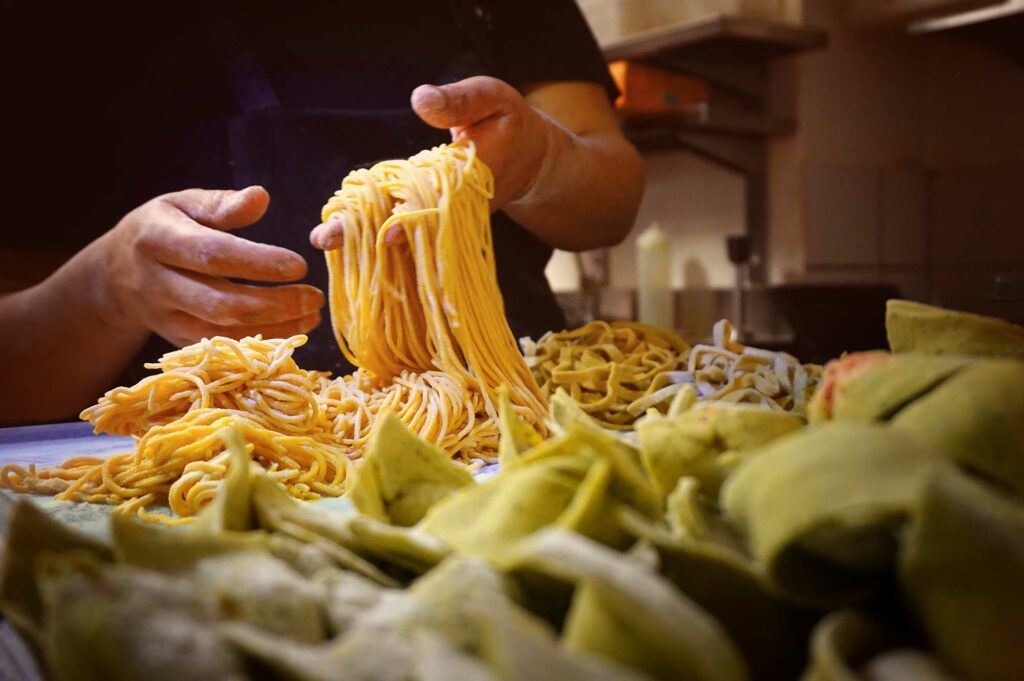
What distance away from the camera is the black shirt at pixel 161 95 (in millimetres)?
1144

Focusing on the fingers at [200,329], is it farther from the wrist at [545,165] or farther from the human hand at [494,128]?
the wrist at [545,165]

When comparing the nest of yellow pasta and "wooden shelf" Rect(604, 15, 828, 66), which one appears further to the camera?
"wooden shelf" Rect(604, 15, 828, 66)

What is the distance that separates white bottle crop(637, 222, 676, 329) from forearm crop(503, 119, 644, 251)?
3.3 inches

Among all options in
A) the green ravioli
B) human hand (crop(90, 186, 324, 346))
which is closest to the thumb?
human hand (crop(90, 186, 324, 346))

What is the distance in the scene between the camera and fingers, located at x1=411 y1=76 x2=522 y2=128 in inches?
43.6

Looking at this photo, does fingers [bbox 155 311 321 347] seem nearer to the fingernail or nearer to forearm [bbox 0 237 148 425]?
forearm [bbox 0 237 148 425]

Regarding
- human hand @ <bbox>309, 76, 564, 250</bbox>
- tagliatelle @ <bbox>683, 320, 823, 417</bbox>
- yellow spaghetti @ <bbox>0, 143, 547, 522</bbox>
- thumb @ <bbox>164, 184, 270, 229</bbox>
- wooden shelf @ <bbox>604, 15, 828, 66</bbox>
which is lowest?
tagliatelle @ <bbox>683, 320, 823, 417</bbox>

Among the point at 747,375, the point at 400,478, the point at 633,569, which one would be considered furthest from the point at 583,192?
the point at 633,569

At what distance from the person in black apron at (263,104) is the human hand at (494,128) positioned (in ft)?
0.15

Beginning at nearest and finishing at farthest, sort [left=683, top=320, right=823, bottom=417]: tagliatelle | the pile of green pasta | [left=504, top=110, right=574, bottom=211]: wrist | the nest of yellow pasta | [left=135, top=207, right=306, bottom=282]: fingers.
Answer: the pile of green pasta, the nest of yellow pasta, [left=135, top=207, right=306, bottom=282]: fingers, [left=683, top=320, right=823, bottom=417]: tagliatelle, [left=504, top=110, right=574, bottom=211]: wrist

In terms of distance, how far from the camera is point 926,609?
36cm

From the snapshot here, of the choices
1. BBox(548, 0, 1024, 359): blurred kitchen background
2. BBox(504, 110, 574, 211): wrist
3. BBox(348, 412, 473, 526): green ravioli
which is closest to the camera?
BBox(348, 412, 473, 526): green ravioli

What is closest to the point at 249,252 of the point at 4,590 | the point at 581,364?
the point at 581,364

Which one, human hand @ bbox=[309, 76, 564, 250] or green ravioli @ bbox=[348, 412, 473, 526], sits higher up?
human hand @ bbox=[309, 76, 564, 250]
